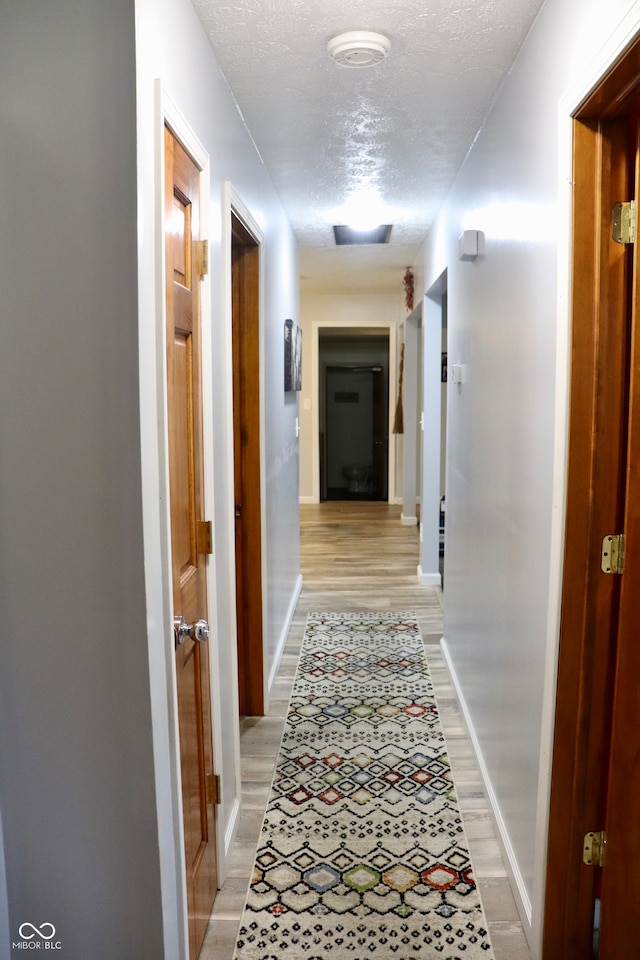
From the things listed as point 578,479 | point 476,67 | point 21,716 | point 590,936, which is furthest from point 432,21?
point 590,936

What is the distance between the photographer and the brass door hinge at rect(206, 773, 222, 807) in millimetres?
2000

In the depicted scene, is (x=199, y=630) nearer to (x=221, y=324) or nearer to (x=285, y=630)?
(x=221, y=324)

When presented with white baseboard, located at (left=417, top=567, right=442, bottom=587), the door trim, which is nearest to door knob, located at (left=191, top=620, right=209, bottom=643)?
white baseboard, located at (left=417, top=567, right=442, bottom=587)

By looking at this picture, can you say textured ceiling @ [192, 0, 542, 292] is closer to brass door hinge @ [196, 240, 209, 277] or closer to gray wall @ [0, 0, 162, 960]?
brass door hinge @ [196, 240, 209, 277]

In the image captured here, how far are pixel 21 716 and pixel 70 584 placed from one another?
0.95 feet

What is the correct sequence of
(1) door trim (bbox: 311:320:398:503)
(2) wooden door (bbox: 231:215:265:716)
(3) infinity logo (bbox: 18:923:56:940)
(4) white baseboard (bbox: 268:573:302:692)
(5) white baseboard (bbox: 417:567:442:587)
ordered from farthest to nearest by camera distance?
(1) door trim (bbox: 311:320:398:503) → (5) white baseboard (bbox: 417:567:442:587) → (4) white baseboard (bbox: 268:573:302:692) → (2) wooden door (bbox: 231:215:265:716) → (3) infinity logo (bbox: 18:923:56:940)

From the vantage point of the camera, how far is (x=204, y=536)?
1934 millimetres

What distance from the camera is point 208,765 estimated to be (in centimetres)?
200

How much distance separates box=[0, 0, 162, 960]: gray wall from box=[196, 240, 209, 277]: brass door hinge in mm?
541

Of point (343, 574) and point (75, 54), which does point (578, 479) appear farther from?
point (343, 574)

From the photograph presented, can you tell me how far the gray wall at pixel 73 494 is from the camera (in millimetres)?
1332

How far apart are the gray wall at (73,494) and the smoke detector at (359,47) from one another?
82cm

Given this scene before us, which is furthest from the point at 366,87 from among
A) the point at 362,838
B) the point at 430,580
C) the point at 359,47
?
the point at 430,580

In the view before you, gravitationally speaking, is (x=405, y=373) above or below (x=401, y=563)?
above
